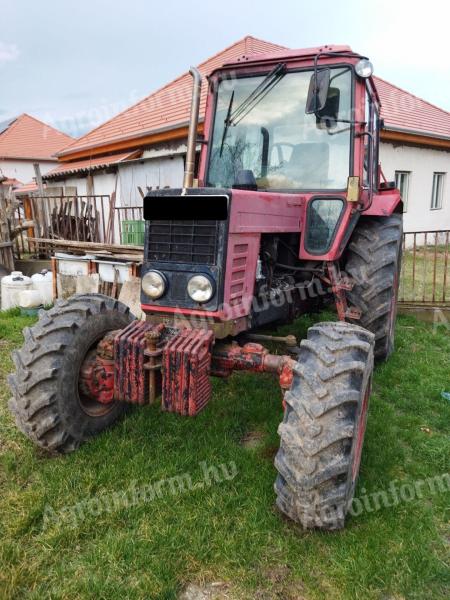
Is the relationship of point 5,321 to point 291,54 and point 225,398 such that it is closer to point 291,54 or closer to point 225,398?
point 225,398

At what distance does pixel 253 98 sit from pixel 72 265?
393cm

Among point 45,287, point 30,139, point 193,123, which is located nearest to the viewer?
point 193,123

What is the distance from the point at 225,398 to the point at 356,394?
172cm

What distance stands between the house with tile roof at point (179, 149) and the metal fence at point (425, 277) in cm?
173

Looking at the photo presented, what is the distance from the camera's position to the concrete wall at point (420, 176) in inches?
476

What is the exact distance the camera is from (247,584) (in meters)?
2.09

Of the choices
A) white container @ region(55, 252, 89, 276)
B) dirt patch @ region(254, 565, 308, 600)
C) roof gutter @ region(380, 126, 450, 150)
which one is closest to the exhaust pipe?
dirt patch @ region(254, 565, 308, 600)

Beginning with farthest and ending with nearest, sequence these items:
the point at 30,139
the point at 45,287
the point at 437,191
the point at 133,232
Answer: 1. the point at 30,139
2. the point at 437,191
3. the point at 133,232
4. the point at 45,287

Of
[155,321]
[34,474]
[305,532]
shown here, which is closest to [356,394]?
[305,532]

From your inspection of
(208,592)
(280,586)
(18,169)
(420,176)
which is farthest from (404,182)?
(18,169)

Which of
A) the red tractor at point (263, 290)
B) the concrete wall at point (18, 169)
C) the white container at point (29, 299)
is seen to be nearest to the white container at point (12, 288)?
the white container at point (29, 299)

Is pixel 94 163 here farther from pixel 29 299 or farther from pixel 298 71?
pixel 298 71

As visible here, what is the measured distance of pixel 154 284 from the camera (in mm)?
2812

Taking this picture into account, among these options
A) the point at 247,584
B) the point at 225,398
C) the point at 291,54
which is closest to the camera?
the point at 247,584
